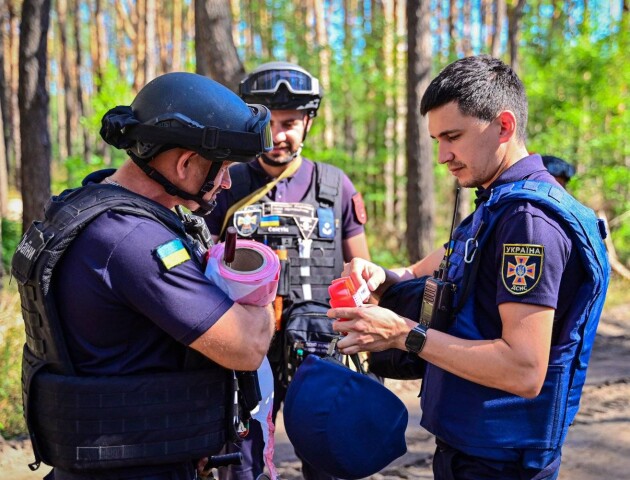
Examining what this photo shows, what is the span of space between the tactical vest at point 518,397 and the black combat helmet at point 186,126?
0.77 metres

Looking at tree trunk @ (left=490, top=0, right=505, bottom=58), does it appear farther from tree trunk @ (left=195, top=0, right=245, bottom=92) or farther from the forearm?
the forearm

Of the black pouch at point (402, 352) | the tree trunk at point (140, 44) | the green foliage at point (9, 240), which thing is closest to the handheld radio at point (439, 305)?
the black pouch at point (402, 352)

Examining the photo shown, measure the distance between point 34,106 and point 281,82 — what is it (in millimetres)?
6179

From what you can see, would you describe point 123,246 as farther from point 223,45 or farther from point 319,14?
point 319,14

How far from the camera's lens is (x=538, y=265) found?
5.88 feet

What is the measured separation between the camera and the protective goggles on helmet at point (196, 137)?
1.87 meters

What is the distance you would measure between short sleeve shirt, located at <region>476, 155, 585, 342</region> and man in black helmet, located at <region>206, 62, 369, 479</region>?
1.37 m

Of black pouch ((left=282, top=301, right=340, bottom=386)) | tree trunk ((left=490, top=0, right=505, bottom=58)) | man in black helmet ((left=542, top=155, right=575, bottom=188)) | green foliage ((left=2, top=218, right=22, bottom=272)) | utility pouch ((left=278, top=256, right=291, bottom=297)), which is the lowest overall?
green foliage ((left=2, top=218, right=22, bottom=272))

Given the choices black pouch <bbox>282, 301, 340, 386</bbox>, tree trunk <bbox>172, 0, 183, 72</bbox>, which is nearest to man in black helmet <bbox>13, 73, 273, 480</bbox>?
black pouch <bbox>282, 301, 340, 386</bbox>

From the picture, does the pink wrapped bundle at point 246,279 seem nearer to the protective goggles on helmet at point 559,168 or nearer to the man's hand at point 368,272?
the man's hand at point 368,272

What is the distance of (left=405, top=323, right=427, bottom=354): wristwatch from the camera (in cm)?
197

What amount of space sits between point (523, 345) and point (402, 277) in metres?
0.83

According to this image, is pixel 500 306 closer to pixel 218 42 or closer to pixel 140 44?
pixel 218 42

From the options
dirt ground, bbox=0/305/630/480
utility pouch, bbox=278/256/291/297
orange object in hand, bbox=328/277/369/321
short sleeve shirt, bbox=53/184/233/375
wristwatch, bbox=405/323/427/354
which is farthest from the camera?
dirt ground, bbox=0/305/630/480
